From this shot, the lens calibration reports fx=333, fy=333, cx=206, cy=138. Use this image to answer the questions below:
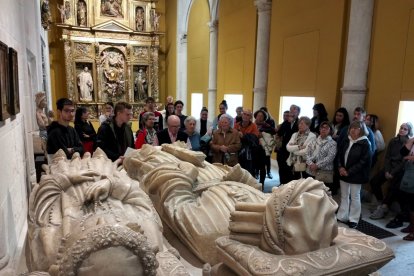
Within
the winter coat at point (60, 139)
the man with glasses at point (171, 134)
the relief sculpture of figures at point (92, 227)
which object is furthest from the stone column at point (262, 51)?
the relief sculpture of figures at point (92, 227)

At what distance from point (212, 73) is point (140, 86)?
14.2 feet

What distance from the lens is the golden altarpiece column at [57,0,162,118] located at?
1274cm

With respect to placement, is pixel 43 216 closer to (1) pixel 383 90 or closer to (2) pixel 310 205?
(2) pixel 310 205

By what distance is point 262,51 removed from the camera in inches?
332

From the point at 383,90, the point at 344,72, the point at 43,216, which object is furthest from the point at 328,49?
the point at 43,216

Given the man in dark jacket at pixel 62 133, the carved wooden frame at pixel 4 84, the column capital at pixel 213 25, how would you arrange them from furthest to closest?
the column capital at pixel 213 25
the man in dark jacket at pixel 62 133
the carved wooden frame at pixel 4 84

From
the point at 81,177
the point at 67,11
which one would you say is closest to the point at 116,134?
the point at 81,177

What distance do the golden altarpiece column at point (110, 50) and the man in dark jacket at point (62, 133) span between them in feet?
32.2

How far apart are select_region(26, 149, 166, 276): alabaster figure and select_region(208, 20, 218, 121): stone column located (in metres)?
8.56

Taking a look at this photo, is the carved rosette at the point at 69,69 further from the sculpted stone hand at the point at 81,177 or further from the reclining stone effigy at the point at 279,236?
the reclining stone effigy at the point at 279,236

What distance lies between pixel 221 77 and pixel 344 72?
4.86 meters

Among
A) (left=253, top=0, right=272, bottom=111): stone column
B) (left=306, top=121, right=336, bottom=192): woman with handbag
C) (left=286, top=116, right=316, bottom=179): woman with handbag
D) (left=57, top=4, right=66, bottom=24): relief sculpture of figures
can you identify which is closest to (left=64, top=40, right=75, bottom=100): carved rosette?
(left=57, top=4, right=66, bottom=24): relief sculpture of figures

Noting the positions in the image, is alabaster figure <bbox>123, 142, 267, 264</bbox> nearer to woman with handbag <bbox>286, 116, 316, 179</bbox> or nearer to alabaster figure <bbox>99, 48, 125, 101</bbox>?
woman with handbag <bbox>286, 116, 316, 179</bbox>

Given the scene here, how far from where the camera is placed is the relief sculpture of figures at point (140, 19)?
13883 mm
